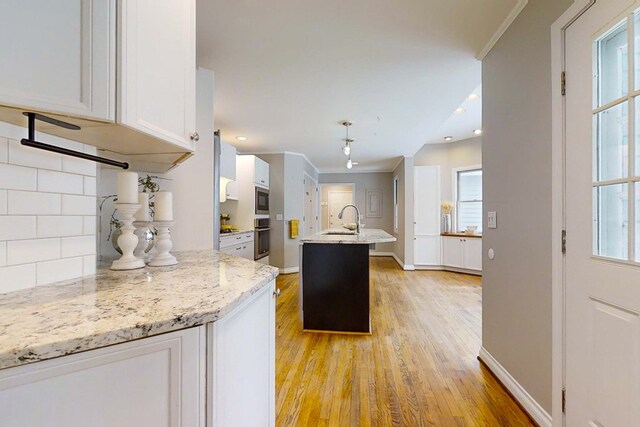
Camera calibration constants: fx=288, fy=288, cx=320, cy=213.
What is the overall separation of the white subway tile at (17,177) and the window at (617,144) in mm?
2065

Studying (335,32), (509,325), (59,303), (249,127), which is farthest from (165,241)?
(249,127)

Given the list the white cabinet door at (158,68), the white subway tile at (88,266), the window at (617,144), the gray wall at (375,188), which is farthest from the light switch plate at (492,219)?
the gray wall at (375,188)

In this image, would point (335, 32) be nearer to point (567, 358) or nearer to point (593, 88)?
point (593, 88)

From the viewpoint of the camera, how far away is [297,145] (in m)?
5.25

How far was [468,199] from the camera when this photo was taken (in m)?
5.52

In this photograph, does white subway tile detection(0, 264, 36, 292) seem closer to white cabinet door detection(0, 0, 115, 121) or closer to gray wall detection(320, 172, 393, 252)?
white cabinet door detection(0, 0, 115, 121)

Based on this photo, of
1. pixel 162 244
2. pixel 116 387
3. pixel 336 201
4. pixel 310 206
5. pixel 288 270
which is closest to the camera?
pixel 116 387

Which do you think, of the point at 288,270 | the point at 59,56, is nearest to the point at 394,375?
the point at 59,56

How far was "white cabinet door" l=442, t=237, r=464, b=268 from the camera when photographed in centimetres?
545

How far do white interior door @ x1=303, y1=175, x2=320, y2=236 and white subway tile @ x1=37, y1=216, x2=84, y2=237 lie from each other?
207 inches

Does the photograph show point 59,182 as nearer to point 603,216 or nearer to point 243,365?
point 243,365

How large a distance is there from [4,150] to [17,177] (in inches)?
3.3

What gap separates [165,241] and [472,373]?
7.15 feet

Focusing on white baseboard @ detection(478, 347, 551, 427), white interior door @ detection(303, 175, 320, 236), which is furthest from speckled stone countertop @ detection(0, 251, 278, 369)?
white interior door @ detection(303, 175, 320, 236)
